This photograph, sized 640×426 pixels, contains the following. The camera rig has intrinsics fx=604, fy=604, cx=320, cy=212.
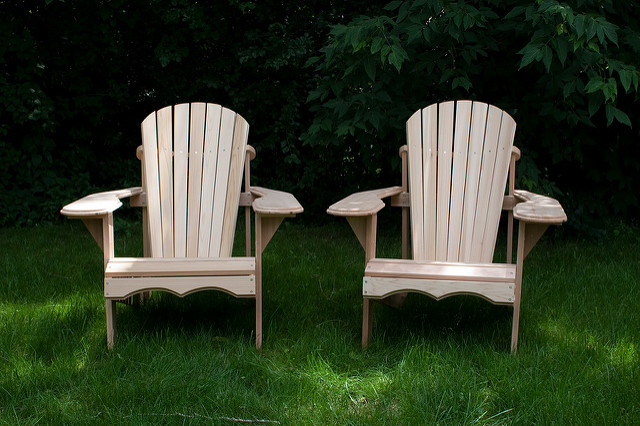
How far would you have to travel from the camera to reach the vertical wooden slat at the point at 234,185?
303 centimetres

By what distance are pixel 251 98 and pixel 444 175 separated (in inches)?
114

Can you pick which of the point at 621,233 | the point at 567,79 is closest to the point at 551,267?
the point at 567,79

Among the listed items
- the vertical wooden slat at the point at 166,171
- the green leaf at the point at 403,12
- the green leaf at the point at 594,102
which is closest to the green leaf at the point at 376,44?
the green leaf at the point at 403,12

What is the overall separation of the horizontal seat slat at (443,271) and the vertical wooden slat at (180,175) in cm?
101

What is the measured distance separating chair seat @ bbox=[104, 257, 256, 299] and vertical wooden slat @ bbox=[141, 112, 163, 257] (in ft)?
1.68

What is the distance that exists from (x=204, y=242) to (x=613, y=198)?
11.6 ft

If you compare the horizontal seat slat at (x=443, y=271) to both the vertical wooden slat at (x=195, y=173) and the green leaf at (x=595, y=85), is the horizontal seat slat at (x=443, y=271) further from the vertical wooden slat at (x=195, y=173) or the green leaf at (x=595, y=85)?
the green leaf at (x=595, y=85)

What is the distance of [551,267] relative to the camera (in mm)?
3787

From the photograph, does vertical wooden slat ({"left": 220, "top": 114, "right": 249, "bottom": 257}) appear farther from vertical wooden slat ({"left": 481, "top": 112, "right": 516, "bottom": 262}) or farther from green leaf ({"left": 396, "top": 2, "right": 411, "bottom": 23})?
vertical wooden slat ({"left": 481, "top": 112, "right": 516, "bottom": 262})

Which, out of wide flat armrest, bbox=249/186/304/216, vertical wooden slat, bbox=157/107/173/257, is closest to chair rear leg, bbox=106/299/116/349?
vertical wooden slat, bbox=157/107/173/257

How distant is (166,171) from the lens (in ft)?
9.98

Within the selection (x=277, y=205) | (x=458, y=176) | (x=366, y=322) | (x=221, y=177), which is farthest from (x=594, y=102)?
(x=221, y=177)

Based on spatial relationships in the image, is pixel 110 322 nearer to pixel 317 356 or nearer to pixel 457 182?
pixel 317 356

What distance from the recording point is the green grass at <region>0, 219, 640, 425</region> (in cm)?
203
